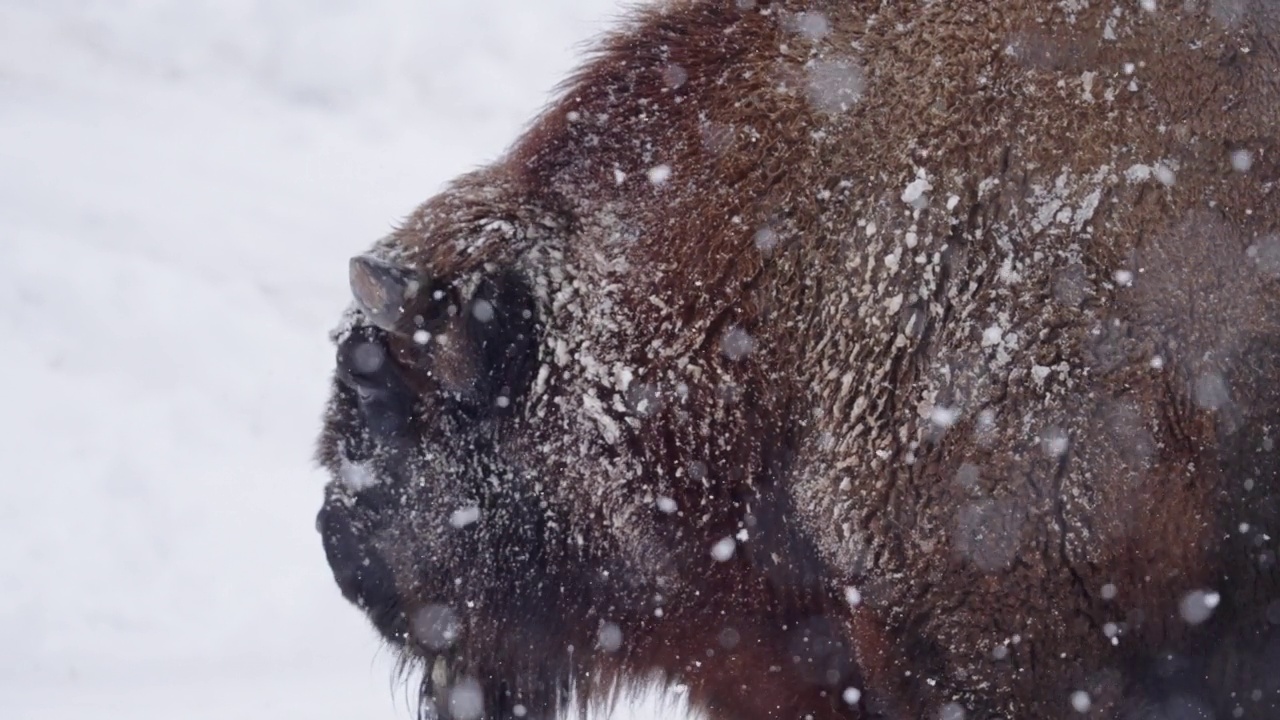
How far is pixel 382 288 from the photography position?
6.46ft

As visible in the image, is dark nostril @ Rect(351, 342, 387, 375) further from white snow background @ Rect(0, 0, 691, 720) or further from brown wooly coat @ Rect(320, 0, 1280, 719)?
white snow background @ Rect(0, 0, 691, 720)

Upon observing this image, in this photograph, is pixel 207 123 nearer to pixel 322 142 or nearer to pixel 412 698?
pixel 322 142

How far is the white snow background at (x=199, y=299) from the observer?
4234 millimetres

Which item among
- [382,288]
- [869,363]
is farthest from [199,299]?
[869,363]

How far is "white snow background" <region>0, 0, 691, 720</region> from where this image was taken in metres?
4.23

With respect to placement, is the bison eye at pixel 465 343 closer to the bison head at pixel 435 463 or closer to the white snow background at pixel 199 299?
the bison head at pixel 435 463

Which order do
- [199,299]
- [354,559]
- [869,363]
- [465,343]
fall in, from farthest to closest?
[199,299] < [354,559] < [465,343] < [869,363]

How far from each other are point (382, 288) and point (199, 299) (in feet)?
14.0

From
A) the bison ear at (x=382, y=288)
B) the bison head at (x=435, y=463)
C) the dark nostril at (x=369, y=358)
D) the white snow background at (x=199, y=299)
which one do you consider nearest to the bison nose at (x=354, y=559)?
the bison head at (x=435, y=463)

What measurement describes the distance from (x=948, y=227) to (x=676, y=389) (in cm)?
57

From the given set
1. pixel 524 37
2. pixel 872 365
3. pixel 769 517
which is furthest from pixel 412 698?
pixel 524 37

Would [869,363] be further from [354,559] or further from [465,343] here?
[354,559]

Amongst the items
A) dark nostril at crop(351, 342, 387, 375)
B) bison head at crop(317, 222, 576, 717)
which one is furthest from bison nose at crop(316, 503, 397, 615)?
dark nostril at crop(351, 342, 387, 375)

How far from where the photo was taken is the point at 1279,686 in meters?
2.04
